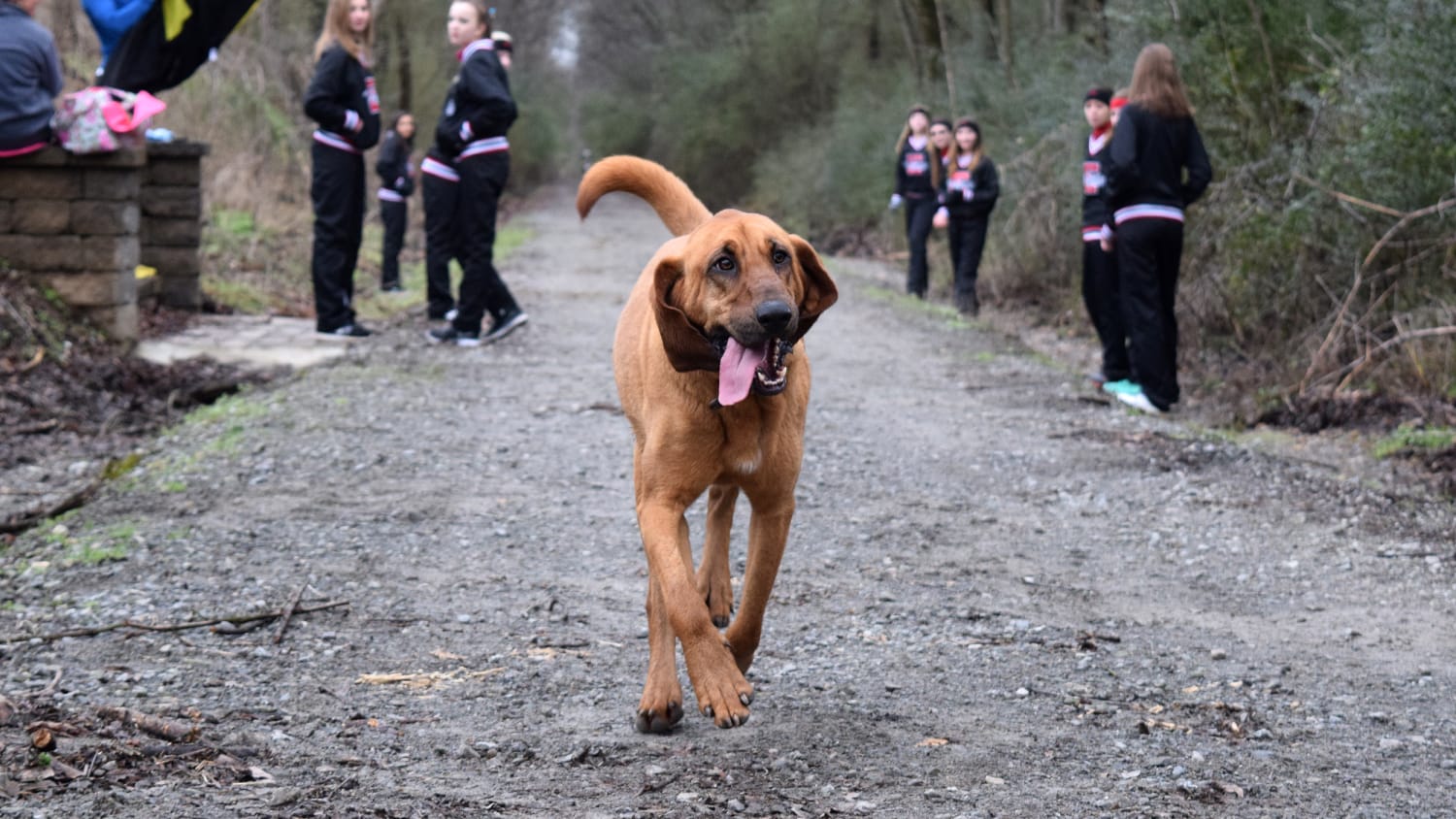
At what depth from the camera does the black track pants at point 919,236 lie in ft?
59.1

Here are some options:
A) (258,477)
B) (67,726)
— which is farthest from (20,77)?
(67,726)

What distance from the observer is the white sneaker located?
34.4ft

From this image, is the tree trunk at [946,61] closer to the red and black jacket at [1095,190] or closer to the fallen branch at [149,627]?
the red and black jacket at [1095,190]

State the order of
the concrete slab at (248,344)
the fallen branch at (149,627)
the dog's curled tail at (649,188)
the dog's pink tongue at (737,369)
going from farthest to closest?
the concrete slab at (248,344) → the dog's curled tail at (649,188) → the fallen branch at (149,627) → the dog's pink tongue at (737,369)

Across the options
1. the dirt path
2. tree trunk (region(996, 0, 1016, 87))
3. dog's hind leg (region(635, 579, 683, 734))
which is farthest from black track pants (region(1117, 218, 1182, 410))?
tree trunk (region(996, 0, 1016, 87))

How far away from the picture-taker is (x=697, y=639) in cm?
398

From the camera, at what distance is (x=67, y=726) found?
3795mm

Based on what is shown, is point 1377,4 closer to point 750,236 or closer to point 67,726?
point 750,236

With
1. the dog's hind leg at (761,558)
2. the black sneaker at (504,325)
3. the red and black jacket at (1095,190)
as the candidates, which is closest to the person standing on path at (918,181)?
the red and black jacket at (1095,190)

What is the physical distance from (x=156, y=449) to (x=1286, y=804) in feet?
20.8

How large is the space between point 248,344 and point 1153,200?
270 inches

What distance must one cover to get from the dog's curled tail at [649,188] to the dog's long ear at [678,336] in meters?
1.12

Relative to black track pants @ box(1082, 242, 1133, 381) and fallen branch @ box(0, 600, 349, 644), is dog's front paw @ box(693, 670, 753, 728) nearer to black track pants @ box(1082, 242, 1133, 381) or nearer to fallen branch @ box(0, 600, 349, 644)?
fallen branch @ box(0, 600, 349, 644)

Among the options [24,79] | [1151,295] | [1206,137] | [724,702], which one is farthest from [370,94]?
[724,702]
